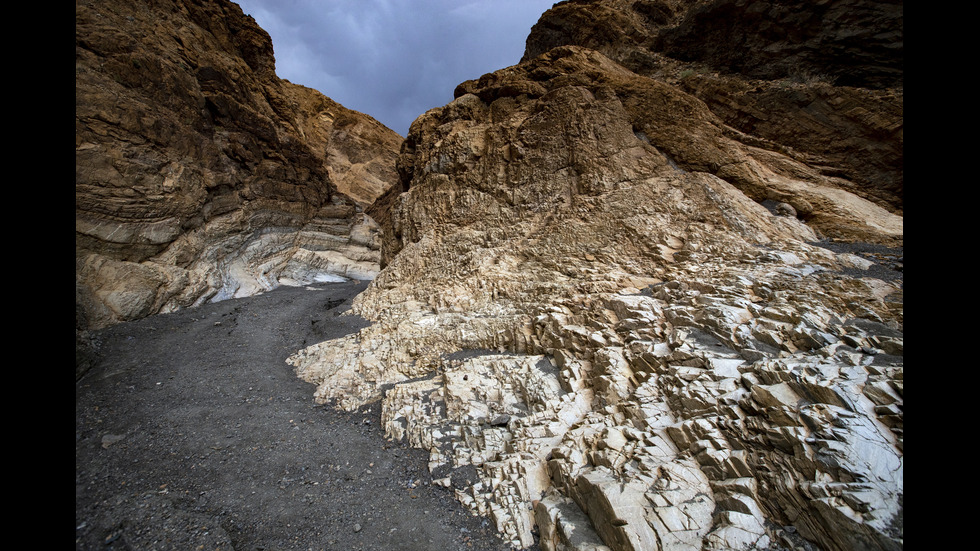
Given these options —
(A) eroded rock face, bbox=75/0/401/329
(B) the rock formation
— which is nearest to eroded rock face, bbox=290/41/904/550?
(B) the rock formation

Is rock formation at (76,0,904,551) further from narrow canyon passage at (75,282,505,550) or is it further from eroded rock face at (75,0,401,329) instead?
narrow canyon passage at (75,282,505,550)

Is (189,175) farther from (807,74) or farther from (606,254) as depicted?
(807,74)

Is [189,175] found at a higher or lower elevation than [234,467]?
higher

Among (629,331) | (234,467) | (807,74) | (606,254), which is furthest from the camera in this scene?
(807,74)

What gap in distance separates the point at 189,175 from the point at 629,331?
24442mm

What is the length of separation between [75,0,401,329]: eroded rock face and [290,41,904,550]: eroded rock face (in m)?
10.0

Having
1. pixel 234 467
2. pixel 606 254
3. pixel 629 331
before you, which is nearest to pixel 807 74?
pixel 606 254

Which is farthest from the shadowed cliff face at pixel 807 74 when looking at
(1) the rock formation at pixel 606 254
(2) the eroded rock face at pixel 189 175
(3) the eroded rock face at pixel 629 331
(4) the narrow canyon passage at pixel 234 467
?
(2) the eroded rock face at pixel 189 175

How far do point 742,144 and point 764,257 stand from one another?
6.91 meters

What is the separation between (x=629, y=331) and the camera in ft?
25.8

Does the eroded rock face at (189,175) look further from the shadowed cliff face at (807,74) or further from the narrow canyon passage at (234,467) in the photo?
the shadowed cliff face at (807,74)

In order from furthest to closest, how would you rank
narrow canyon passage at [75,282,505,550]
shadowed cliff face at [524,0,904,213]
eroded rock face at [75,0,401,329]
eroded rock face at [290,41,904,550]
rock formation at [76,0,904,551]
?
eroded rock face at [75,0,401,329] → shadowed cliff face at [524,0,904,213] → narrow canyon passage at [75,282,505,550] → rock formation at [76,0,904,551] → eroded rock face at [290,41,904,550]

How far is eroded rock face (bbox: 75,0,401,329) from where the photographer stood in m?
13.7

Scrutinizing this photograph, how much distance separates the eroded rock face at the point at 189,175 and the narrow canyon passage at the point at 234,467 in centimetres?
482
